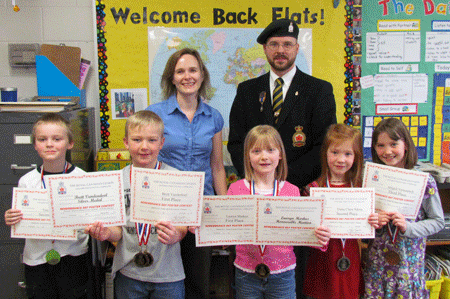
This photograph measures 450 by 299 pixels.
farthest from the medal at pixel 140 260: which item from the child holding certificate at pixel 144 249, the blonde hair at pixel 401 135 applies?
the blonde hair at pixel 401 135

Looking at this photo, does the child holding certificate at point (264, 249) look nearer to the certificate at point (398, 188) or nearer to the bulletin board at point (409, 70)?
the certificate at point (398, 188)

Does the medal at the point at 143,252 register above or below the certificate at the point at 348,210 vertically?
below

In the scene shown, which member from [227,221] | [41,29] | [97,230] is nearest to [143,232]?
[97,230]

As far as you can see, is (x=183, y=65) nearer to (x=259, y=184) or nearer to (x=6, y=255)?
(x=259, y=184)

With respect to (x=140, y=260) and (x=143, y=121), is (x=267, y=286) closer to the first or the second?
(x=140, y=260)

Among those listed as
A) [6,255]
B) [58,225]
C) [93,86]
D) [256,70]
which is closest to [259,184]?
[58,225]

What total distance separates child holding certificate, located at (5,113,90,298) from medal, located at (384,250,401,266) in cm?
168

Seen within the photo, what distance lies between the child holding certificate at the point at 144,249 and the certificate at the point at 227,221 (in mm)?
140

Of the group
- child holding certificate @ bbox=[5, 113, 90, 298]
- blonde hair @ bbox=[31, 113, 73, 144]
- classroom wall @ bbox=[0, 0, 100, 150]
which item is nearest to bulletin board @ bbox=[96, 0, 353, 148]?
classroom wall @ bbox=[0, 0, 100, 150]

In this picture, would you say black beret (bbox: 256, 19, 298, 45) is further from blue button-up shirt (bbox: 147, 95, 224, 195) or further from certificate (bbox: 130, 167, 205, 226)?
certificate (bbox: 130, 167, 205, 226)

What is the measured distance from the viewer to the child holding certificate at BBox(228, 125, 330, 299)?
6.05 feet

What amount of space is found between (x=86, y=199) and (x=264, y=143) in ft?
3.10

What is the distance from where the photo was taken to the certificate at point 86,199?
1.66m

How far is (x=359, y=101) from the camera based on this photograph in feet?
10.7
